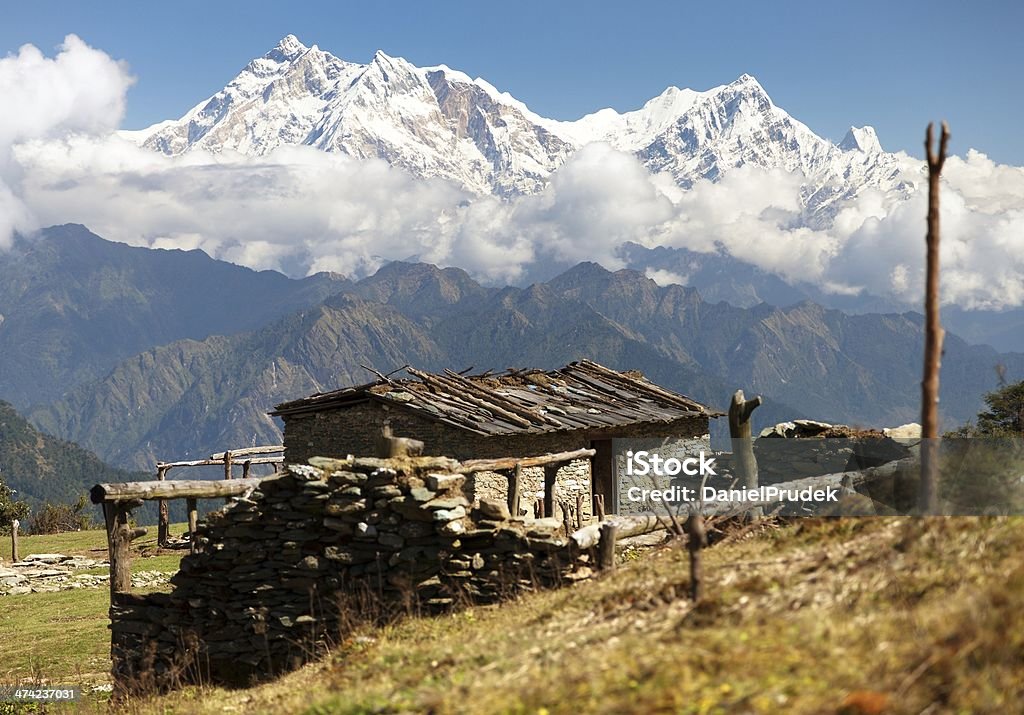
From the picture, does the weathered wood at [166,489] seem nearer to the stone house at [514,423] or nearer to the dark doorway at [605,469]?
the stone house at [514,423]

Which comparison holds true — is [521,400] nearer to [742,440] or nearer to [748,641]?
[742,440]

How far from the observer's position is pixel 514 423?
→ 25297mm

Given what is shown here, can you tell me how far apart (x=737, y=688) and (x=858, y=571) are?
247cm

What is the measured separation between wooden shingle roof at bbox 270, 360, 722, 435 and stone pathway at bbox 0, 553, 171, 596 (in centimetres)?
657

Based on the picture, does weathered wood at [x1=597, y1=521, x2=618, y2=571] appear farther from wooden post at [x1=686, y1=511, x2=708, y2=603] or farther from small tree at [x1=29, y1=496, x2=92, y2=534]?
small tree at [x1=29, y1=496, x2=92, y2=534]

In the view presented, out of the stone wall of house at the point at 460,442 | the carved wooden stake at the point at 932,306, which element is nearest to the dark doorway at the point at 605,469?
the stone wall of house at the point at 460,442

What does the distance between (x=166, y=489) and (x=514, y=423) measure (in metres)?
10.0

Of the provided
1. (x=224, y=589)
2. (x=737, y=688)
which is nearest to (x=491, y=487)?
(x=224, y=589)

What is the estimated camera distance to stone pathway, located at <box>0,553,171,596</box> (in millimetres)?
29422

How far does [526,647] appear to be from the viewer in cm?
988

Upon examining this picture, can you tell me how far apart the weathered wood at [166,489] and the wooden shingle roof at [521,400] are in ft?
22.5

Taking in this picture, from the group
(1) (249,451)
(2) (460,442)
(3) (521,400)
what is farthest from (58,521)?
(2) (460,442)

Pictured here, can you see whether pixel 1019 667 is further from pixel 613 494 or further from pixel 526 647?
pixel 613 494

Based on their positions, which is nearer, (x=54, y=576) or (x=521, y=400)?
(x=521, y=400)
